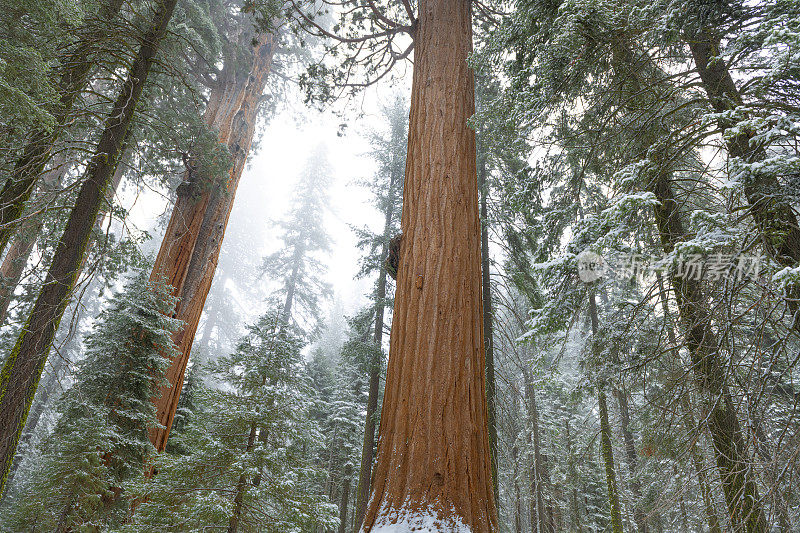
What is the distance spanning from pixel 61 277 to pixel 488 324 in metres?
6.49

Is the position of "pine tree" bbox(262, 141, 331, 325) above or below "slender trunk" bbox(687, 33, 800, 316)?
above

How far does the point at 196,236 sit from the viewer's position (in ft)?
23.3

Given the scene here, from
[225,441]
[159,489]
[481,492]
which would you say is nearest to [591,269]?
[481,492]

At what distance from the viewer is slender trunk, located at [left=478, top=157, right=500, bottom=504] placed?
23.0ft

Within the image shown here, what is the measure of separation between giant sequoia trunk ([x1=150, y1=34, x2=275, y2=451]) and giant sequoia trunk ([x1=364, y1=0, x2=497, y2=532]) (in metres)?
4.24

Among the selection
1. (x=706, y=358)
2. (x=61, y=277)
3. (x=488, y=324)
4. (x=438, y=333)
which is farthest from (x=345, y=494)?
(x=438, y=333)

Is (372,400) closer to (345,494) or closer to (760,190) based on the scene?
(345,494)

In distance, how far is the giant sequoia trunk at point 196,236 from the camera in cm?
641

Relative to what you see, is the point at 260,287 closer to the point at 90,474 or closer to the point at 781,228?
the point at 90,474

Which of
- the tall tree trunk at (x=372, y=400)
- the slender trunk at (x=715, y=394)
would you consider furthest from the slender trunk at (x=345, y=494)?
the slender trunk at (x=715, y=394)

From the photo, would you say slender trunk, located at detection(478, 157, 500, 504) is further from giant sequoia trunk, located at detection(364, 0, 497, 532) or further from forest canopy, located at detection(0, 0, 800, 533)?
giant sequoia trunk, located at detection(364, 0, 497, 532)

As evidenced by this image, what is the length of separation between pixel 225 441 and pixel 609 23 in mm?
6589

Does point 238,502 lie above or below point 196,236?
below

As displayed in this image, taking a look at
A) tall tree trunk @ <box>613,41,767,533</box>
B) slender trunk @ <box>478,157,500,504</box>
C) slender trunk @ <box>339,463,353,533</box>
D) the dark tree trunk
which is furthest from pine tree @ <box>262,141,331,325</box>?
the dark tree trunk
